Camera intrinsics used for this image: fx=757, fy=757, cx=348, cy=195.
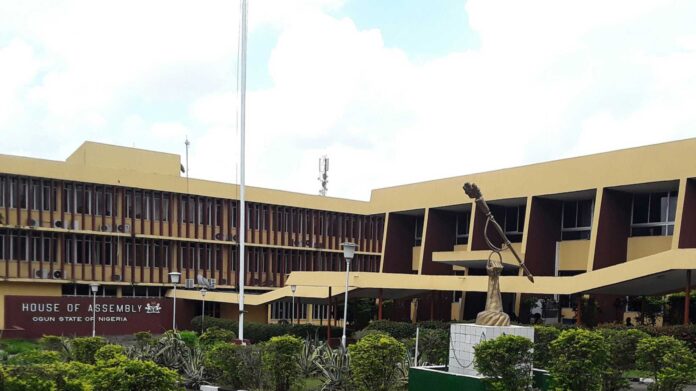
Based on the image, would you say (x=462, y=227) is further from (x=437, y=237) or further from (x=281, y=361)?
(x=281, y=361)

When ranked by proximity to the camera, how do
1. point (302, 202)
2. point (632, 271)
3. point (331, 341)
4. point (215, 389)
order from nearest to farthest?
point (215, 389) < point (632, 271) < point (331, 341) < point (302, 202)

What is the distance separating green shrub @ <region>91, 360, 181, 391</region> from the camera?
978 centimetres

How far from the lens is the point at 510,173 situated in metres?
33.0

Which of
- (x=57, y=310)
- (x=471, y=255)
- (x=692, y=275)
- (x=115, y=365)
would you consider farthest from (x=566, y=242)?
(x=115, y=365)

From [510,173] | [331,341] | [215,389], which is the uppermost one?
[510,173]

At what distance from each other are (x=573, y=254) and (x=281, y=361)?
19.4 metres

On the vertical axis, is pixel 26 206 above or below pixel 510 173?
below

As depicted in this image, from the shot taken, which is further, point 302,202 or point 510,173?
point 302,202

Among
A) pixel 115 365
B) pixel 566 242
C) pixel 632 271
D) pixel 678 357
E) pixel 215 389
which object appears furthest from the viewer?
pixel 566 242

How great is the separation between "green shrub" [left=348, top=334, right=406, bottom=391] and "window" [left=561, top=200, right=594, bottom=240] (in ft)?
64.3

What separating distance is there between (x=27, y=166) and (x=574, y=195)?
2452 cm

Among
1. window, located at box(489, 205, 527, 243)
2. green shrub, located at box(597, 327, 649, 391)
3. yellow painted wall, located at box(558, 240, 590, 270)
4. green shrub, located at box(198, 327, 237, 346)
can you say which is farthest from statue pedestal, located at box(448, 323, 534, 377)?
window, located at box(489, 205, 527, 243)

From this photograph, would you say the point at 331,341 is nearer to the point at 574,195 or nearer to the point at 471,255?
the point at 471,255

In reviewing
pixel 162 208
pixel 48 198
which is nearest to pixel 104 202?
pixel 48 198
